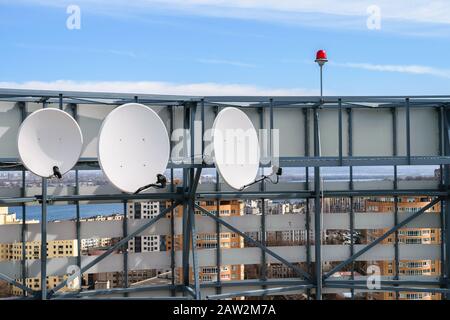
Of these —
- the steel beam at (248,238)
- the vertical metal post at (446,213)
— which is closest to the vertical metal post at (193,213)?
the steel beam at (248,238)

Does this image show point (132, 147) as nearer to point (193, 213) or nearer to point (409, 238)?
point (193, 213)

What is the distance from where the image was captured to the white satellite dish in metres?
12.1

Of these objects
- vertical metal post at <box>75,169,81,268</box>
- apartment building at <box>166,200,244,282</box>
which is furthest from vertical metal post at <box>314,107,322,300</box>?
vertical metal post at <box>75,169,81,268</box>

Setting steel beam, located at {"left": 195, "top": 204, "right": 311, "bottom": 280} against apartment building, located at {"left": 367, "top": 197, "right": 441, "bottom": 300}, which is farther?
apartment building, located at {"left": 367, "top": 197, "right": 441, "bottom": 300}

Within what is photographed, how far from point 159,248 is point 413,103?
27.4 feet

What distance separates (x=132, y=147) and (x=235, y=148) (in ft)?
7.73

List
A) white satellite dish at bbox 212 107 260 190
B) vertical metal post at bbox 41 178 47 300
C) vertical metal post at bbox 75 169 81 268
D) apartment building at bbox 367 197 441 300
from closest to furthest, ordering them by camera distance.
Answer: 1. white satellite dish at bbox 212 107 260 190
2. vertical metal post at bbox 41 178 47 300
3. vertical metal post at bbox 75 169 81 268
4. apartment building at bbox 367 197 441 300

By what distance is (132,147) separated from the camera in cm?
1138

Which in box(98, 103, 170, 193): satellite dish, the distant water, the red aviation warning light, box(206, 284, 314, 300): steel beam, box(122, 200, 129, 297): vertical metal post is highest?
the red aviation warning light

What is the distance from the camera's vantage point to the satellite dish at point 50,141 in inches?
452

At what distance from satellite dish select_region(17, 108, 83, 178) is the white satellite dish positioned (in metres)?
2.91

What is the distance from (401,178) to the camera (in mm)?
17500

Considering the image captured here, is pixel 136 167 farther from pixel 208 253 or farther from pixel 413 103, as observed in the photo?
pixel 413 103
